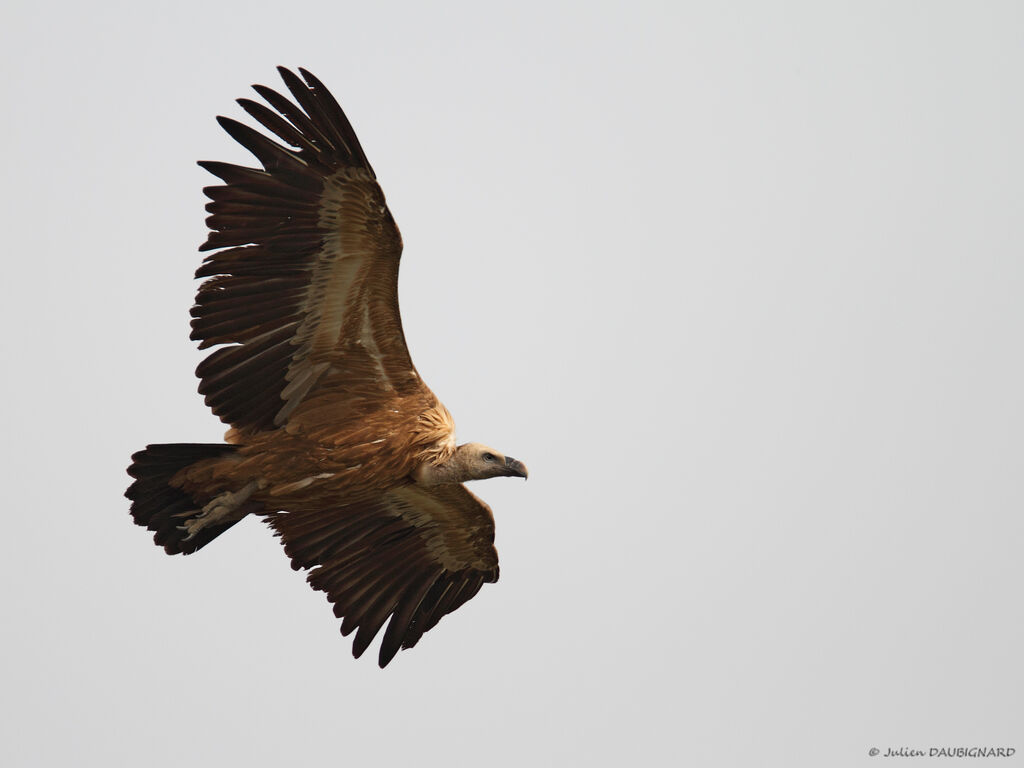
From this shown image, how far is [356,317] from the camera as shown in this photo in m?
14.0

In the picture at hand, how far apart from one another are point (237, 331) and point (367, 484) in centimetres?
185

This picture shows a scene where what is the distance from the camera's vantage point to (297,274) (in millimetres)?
13758

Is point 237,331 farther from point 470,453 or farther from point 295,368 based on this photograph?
point 470,453

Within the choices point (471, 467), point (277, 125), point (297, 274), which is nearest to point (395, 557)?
point (471, 467)

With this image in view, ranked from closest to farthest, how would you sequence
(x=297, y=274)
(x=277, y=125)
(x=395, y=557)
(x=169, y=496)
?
(x=277, y=125), (x=297, y=274), (x=169, y=496), (x=395, y=557)

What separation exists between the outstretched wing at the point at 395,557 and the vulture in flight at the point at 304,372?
0.03m

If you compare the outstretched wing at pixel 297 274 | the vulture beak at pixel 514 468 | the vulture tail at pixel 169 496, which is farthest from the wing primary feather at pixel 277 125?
the vulture beak at pixel 514 468

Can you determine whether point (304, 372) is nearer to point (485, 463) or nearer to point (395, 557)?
point (485, 463)

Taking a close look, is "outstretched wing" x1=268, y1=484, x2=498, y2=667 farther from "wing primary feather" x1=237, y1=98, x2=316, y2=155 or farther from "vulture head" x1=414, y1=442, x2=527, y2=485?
"wing primary feather" x1=237, y1=98, x2=316, y2=155

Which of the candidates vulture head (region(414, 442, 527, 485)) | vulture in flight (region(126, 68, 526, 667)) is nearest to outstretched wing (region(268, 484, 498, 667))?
vulture in flight (region(126, 68, 526, 667))

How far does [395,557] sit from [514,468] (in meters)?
1.90

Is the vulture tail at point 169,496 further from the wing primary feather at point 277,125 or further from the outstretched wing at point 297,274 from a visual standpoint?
the wing primary feather at point 277,125

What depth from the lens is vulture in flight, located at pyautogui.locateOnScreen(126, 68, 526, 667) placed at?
525 inches

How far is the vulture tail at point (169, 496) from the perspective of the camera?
14.0 metres
